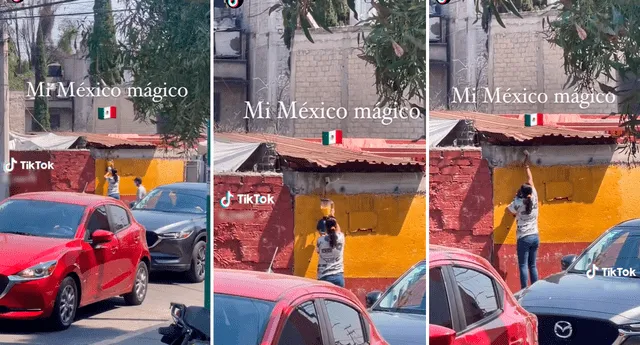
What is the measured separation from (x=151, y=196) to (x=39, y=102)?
23.6 inches

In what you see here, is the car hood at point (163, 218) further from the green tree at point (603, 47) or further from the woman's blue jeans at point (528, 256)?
the green tree at point (603, 47)

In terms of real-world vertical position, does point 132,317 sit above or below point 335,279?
below

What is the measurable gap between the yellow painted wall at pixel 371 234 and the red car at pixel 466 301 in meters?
0.25

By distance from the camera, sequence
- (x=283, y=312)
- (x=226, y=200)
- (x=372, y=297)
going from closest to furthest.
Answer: (x=283, y=312) < (x=226, y=200) < (x=372, y=297)

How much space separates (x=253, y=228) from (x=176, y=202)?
50cm

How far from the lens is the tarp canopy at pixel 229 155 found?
11.0 ft

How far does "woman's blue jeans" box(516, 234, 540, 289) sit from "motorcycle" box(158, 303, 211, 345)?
4.29 feet

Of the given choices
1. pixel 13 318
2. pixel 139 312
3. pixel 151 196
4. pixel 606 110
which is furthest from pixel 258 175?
→ pixel 606 110

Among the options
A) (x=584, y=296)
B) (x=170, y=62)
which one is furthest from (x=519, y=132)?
(x=170, y=62)

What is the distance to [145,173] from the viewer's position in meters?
3.80

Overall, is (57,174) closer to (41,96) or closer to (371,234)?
(41,96)

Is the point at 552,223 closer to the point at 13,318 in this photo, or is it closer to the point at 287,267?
the point at 287,267

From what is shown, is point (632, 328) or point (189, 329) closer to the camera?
point (632, 328)

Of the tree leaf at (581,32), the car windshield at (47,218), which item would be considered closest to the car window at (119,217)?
the car windshield at (47,218)
